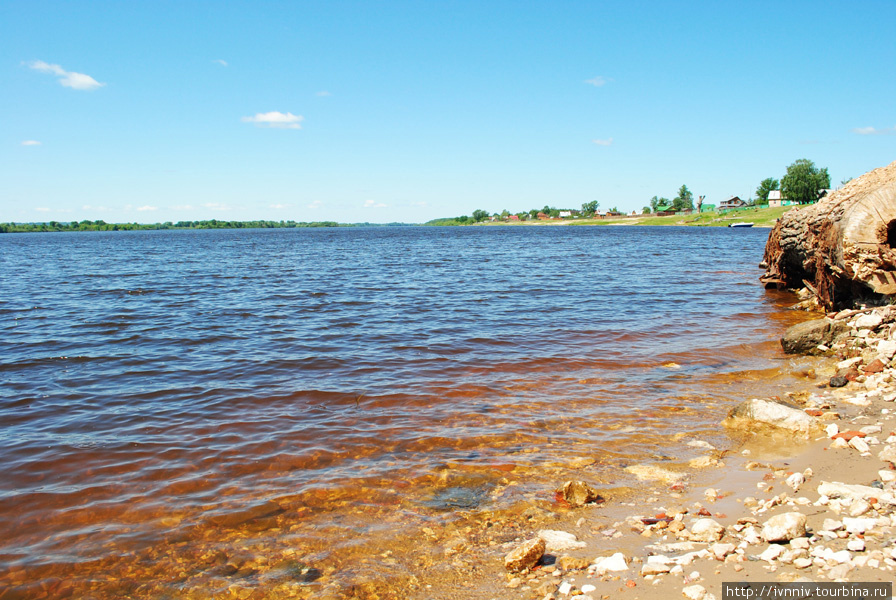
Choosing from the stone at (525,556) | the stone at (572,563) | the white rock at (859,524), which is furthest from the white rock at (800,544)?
the stone at (525,556)

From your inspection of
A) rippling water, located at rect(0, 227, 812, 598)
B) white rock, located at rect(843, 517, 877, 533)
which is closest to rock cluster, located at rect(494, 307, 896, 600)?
white rock, located at rect(843, 517, 877, 533)

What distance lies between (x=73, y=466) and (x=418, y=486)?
4.93 m

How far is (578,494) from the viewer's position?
599cm

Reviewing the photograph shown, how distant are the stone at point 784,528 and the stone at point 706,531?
0.36 m

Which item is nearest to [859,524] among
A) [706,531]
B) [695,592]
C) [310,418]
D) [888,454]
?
[706,531]

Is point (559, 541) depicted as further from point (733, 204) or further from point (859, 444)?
point (733, 204)

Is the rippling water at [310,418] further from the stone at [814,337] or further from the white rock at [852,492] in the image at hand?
the white rock at [852,492]

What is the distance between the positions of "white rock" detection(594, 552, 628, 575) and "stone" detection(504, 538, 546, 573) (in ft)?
1.63

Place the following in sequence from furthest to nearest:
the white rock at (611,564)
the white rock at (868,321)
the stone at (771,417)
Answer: the white rock at (868,321)
the stone at (771,417)
the white rock at (611,564)

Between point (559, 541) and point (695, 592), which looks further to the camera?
point (559, 541)

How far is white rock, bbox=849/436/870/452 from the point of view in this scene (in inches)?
251

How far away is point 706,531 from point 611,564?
1.03m

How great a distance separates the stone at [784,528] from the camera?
442 centimetres

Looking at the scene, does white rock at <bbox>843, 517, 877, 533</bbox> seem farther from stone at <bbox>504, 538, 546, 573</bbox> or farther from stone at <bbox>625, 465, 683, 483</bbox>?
stone at <bbox>504, 538, 546, 573</bbox>
